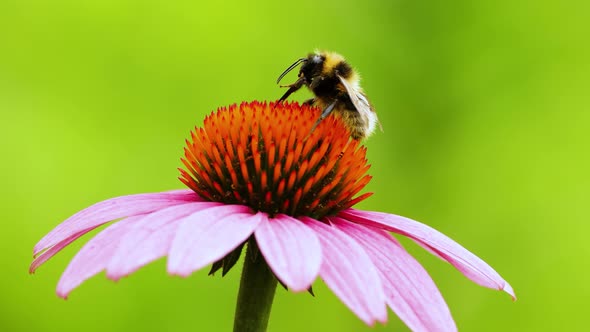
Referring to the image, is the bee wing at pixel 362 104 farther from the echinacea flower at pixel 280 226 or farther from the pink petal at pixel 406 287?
the pink petal at pixel 406 287

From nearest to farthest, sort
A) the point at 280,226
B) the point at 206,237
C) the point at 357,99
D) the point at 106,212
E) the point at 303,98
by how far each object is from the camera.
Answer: the point at 206,237, the point at 280,226, the point at 106,212, the point at 357,99, the point at 303,98

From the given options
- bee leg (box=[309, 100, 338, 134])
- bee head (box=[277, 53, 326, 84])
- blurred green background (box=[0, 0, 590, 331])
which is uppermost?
bee head (box=[277, 53, 326, 84])

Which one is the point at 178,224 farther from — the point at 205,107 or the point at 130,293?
the point at 205,107

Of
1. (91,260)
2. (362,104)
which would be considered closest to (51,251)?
(91,260)

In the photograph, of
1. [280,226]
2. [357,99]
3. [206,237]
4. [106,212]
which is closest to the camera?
[206,237]

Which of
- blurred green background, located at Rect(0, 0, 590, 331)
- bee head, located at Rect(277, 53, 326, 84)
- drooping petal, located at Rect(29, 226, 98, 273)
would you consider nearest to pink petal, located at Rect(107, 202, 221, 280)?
drooping petal, located at Rect(29, 226, 98, 273)

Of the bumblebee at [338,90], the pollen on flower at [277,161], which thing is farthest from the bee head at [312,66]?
the pollen on flower at [277,161]

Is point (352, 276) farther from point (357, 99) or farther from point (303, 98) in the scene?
point (303, 98)

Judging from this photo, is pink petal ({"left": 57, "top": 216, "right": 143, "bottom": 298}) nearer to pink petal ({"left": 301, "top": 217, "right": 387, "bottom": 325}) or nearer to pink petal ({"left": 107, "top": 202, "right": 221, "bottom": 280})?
pink petal ({"left": 107, "top": 202, "right": 221, "bottom": 280})
